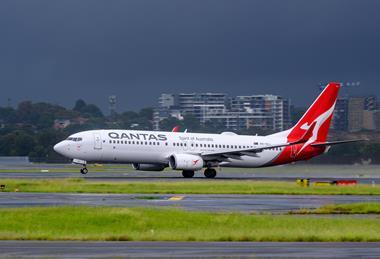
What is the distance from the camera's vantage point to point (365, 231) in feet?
105

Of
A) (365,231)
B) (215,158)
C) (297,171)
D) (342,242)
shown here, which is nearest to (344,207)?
(365,231)

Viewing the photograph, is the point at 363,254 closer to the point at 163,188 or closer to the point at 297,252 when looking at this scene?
the point at 297,252

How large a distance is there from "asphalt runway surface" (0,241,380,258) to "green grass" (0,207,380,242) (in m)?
1.37

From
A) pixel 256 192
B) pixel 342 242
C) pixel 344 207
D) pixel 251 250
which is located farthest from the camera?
pixel 256 192

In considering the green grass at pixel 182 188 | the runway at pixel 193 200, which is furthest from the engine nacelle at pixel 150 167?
the runway at pixel 193 200

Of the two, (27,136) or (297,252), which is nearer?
(297,252)

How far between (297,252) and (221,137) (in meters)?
53.2

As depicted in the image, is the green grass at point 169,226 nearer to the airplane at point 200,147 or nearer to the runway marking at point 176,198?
the runway marking at point 176,198

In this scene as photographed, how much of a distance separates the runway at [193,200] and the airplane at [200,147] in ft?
75.3

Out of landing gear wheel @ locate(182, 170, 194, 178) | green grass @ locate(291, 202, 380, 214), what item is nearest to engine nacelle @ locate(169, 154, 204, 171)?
landing gear wheel @ locate(182, 170, 194, 178)

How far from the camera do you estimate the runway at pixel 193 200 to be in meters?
42.8

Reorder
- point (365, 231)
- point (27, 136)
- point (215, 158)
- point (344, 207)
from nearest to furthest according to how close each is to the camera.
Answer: point (365, 231)
point (344, 207)
point (215, 158)
point (27, 136)

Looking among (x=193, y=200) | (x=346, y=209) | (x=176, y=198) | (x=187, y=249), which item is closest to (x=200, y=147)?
(x=176, y=198)

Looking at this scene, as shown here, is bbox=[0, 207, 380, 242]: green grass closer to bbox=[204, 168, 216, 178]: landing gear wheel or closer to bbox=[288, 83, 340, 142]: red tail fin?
bbox=[204, 168, 216, 178]: landing gear wheel
